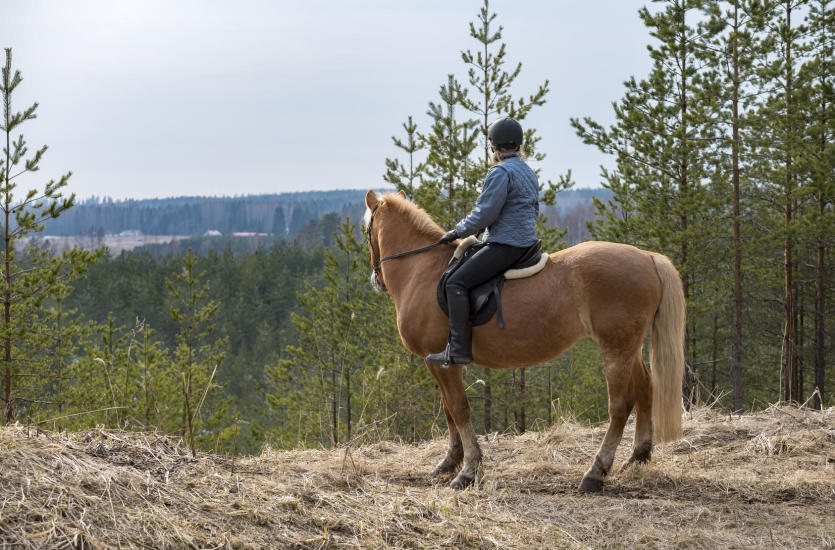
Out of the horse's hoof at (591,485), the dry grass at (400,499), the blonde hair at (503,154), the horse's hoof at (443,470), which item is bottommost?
the horse's hoof at (443,470)

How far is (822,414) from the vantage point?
6844mm

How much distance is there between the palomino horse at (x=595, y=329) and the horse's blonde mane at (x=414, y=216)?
293mm

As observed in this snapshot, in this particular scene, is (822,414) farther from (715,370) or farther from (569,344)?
(715,370)

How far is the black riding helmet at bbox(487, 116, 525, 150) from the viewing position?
5.83 m

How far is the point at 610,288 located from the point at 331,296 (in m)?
22.5

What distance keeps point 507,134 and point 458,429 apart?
230 centimetres

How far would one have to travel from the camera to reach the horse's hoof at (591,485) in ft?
18.2

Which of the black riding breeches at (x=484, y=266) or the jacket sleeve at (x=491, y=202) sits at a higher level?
the jacket sleeve at (x=491, y=202)

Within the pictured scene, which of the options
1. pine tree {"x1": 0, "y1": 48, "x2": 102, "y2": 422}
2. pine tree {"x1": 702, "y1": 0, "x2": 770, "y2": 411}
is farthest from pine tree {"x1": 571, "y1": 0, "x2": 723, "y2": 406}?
pine tree {"x1": 0, "y1": 48, "x2": 102, "y2": 422}

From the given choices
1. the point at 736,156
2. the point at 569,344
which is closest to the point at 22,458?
the point at 569,344

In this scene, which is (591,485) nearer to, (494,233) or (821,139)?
(494,233)

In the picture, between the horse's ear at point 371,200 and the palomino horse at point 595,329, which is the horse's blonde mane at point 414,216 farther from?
the palomino horse at point 595,329

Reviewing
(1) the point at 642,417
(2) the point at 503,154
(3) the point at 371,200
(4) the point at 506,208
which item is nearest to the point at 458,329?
(4) the point at 506,208

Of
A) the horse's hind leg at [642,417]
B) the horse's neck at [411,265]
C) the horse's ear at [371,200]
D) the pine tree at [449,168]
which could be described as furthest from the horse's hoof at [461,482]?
the pine tree at [449,168]
